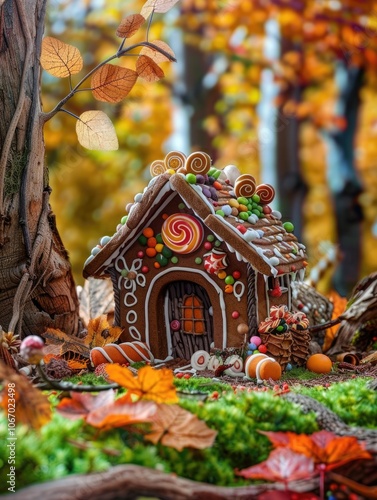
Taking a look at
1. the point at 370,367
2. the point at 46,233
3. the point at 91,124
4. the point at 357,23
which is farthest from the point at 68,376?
the point at 357,23

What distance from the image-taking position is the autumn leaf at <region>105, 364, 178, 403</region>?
86 centimetres

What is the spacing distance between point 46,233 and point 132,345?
1.18 ft

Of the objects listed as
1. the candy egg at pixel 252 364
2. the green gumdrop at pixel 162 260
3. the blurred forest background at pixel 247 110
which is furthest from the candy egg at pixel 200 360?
the blurred forest background at pixel 247 110

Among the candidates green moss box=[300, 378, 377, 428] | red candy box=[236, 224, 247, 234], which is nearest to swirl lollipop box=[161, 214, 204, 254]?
red candy box=[236, 224, 247, 234]

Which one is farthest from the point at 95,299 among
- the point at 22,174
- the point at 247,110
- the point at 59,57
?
the point at 247,110

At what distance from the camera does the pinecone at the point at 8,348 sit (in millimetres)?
1206

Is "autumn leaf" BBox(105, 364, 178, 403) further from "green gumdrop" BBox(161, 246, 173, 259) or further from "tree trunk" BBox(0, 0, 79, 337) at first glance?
"green gumdrop" BBox(161, 246, 173, 259)

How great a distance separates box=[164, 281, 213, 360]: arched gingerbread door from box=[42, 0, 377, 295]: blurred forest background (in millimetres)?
2150

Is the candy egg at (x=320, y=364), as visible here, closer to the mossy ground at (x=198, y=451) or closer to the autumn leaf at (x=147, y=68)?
the mossy ground at (x=198, y=451)

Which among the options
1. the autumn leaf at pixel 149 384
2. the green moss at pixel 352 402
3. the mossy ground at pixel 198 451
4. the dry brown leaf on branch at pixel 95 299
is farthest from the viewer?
the dry brown leaf on branch at pixel 95 299

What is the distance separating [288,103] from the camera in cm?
447

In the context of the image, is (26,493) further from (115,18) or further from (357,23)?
(115,18)

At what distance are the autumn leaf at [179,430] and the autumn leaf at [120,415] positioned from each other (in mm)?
20

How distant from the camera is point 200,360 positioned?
158 cm
